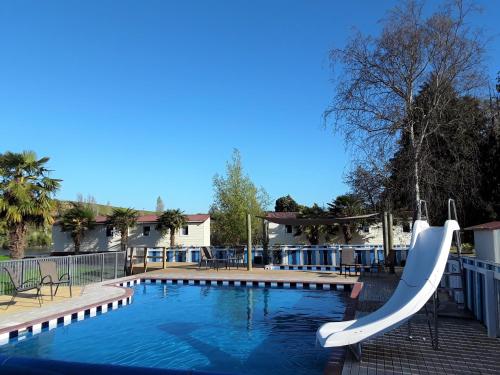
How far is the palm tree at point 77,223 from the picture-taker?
3133 centimetres

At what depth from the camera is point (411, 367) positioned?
4.40 metres

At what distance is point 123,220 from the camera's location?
30969 mm

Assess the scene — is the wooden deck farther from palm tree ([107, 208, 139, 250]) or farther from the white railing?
palm tree ([107, 208, 139, 250])

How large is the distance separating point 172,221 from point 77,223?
718cm

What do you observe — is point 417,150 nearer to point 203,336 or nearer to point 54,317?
point 203,336

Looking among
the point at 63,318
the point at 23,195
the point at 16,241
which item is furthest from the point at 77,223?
the point at 63,318

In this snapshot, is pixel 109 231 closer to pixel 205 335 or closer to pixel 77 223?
pixel 77 223

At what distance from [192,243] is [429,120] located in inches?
851

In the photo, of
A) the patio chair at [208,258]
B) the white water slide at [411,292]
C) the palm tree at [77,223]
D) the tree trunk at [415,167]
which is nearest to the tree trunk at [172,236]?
the palm tree at [77,223]

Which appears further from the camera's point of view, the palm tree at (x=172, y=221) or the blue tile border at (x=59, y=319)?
the palm tree at (x=172, y=221)

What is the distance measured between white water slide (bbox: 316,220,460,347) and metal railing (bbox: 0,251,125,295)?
25.6ft

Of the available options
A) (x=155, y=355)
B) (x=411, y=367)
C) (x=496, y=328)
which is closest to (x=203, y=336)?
(x=155, y=355)

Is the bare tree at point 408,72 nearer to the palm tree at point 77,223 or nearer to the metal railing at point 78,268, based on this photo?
the metal railing at point 78,268

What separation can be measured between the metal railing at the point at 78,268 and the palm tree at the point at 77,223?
18.9m
